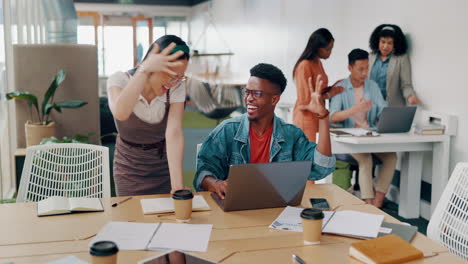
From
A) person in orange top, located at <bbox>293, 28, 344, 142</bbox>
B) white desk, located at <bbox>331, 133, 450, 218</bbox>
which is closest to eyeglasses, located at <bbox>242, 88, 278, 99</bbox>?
person in orange top, located at <bbox>293, 28, 344, 142</bbox>

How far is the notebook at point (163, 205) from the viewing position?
6.84 feet

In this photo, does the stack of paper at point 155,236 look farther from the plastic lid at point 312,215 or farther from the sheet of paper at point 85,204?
the plastic lid at point 312,215

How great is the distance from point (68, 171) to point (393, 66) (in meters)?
3.21

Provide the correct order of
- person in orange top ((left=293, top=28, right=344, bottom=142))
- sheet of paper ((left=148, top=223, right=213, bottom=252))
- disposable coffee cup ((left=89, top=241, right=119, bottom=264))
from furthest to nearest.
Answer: person in orange top ((left=293, top=28, right=344, bottom=142)), sheet of paper ((left=148, top=223, right=213, bottom=252)), disposable coffee cup ((left=89, top=241, right=119, bottom=264))

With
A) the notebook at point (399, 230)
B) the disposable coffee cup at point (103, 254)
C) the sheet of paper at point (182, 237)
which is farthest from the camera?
the notebook at point (399, 230)

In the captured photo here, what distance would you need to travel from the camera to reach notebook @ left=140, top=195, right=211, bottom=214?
2.08 meters

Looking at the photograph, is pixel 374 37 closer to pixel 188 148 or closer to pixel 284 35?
pixel 284 35

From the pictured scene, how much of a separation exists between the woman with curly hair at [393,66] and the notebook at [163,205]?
3086 millimetres

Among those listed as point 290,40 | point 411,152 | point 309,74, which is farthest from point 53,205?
point 290,40

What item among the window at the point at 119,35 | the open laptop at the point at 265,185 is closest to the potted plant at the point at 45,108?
the open laptop at the point at 265,185

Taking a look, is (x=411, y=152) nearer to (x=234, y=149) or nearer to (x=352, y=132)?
(x=352, y=132)

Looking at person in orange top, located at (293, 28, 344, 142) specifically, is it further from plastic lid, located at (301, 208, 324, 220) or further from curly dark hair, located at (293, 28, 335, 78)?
plastic lid, located at (301, 208, 324, 220)

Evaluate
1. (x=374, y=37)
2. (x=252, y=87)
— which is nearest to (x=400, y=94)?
(x=374, y=37)

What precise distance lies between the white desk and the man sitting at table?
6.8 inches
